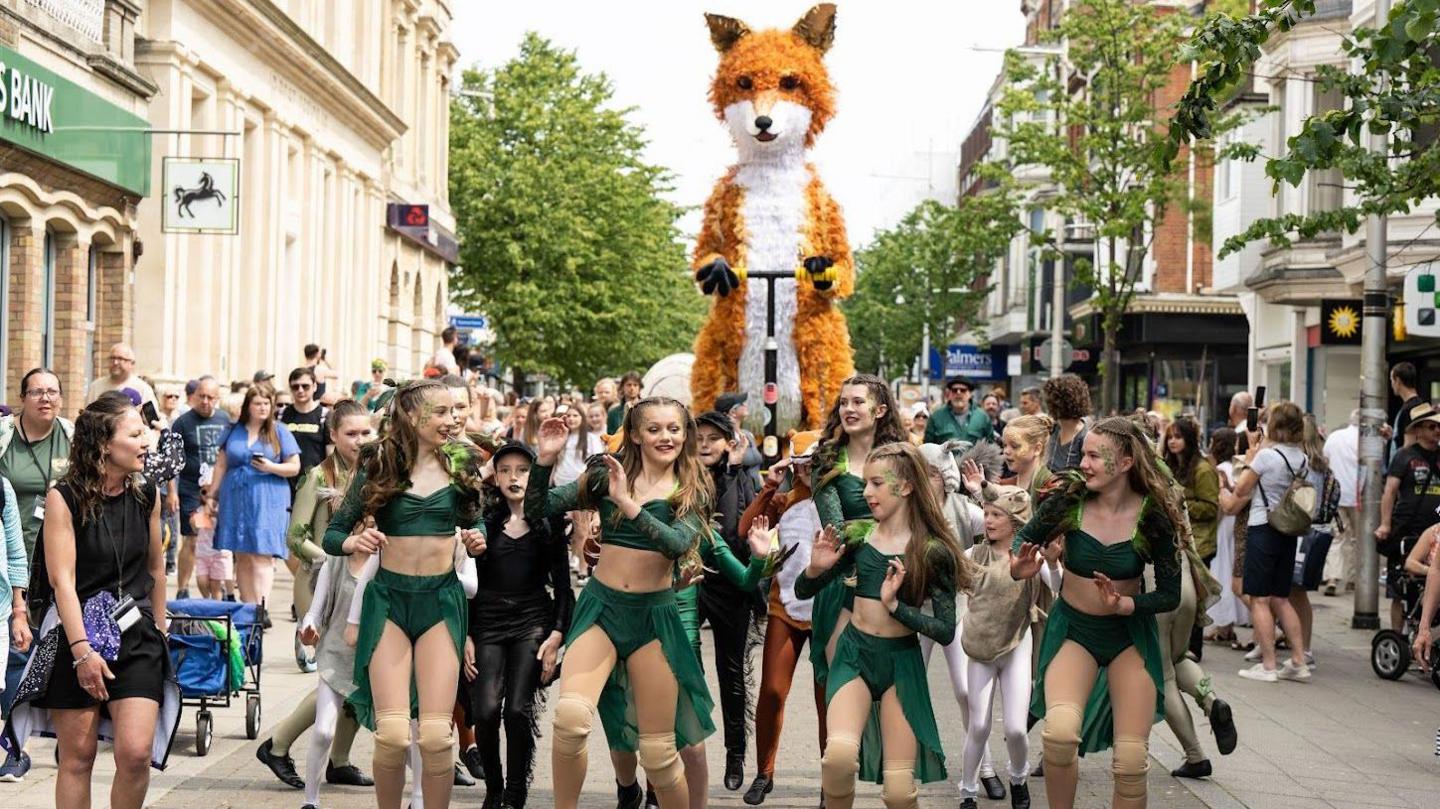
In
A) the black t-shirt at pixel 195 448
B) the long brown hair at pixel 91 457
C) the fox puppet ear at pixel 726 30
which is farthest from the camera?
the fox puppet ear at pixel 726 30

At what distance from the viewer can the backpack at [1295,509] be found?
12.8 meters

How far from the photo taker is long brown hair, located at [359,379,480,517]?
7.19 m

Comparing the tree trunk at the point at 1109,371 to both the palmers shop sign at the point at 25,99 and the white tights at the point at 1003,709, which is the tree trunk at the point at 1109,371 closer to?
the palmers shop sign at the point at 25,99

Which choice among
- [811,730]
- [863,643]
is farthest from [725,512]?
[863,643]

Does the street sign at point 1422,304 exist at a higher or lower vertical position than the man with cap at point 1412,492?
higher

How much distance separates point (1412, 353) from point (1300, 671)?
14398mm

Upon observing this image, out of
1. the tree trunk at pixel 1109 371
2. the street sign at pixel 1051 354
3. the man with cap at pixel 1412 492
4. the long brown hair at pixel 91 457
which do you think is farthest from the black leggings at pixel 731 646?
the street sign at pixel 1051 354

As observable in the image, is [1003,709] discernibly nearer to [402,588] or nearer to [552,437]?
[552,437]

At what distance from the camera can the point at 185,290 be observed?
28047 millimetres

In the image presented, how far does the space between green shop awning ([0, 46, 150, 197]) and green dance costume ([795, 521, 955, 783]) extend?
43.6ft

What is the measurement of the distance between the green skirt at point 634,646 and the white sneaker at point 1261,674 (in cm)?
687

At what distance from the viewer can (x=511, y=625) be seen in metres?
7.85

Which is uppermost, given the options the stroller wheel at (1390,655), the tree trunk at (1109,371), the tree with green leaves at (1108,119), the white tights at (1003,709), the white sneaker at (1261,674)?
the tree with green leaves at (1108,119)

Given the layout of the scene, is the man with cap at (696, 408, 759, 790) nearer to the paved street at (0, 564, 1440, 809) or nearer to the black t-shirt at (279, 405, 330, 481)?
the paved street at (0, 564, 1440, 809)
